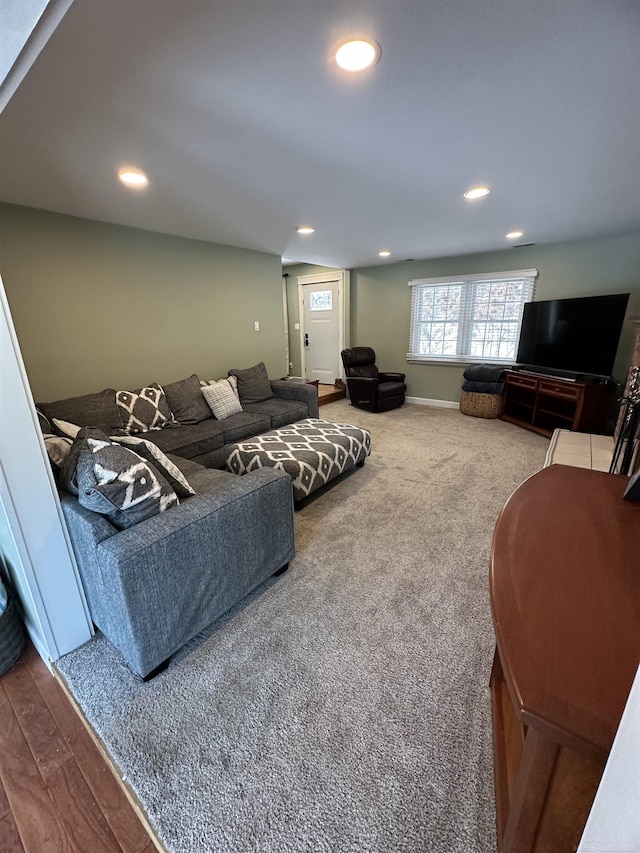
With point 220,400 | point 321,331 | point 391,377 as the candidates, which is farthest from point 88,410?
point 321,331

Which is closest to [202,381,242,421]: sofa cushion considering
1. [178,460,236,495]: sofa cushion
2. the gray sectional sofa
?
[178,460,236,495]: sofa cushion

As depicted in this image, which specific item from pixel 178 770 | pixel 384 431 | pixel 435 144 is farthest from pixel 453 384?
pixel 178 770

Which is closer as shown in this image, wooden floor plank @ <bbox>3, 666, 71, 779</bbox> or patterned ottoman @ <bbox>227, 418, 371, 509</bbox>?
wooden floor plank @ <bbox>3, 666, 71, 779</bbox>

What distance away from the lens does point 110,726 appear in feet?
4.17

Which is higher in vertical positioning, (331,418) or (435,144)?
(435,144)

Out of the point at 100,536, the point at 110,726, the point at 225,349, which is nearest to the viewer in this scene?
the point at 110,726

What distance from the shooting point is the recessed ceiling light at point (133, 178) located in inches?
82.2

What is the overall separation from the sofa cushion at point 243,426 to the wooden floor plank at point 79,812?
7.61ft

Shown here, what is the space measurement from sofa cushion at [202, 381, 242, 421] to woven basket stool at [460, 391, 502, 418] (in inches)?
130

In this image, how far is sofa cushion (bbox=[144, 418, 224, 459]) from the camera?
2.86 m

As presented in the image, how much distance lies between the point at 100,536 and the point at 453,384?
5264 mm

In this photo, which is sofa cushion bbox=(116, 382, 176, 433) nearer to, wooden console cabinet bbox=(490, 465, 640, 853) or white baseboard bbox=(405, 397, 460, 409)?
wooden console cabinet bbox=(490, 465, 640, 853)

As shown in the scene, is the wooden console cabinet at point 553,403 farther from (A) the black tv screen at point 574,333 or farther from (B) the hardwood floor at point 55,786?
(B) the hardwood floor at point 55,786

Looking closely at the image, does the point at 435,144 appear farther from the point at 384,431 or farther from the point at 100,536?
the point at 384,431
